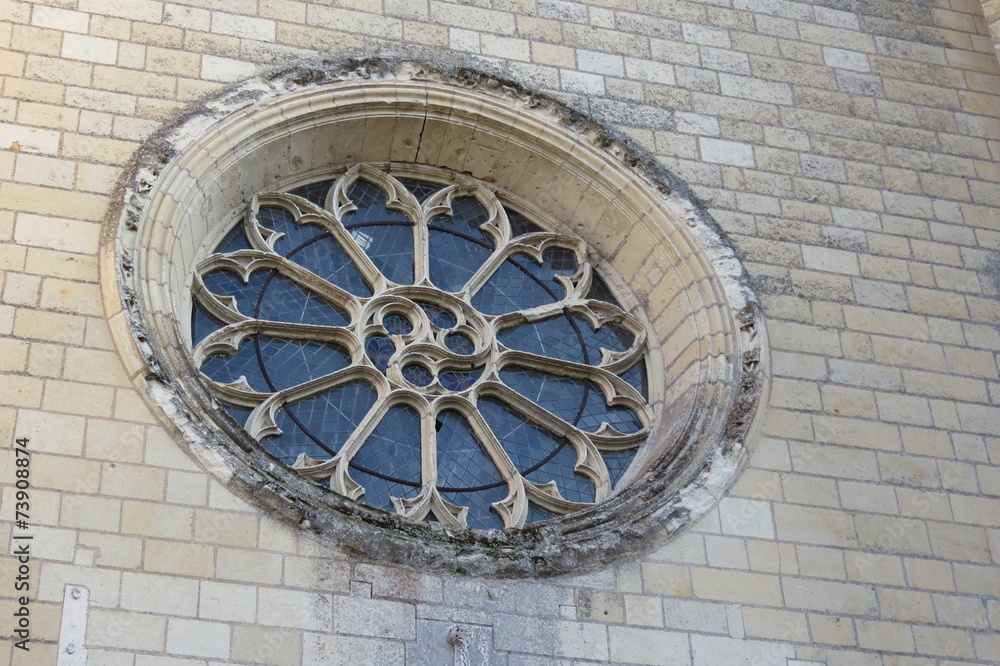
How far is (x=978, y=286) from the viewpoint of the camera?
9633mm

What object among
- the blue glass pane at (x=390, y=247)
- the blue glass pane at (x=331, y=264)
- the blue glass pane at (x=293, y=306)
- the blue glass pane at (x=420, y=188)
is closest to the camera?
the blue glass pane at (x=293, y=306)

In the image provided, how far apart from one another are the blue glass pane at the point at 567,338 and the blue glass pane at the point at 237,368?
1.43 m

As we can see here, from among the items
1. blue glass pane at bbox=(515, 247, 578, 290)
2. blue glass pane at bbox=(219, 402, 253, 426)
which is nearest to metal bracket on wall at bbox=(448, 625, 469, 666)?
blue glass pane at bbox=(219, 402, 253, 426)

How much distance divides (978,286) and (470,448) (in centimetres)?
322

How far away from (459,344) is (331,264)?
92cm

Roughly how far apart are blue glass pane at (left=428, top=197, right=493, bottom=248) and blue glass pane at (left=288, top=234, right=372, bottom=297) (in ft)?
2.05

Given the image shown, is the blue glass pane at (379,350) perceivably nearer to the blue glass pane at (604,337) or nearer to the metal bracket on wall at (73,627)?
the blue glass pane at (604,337)

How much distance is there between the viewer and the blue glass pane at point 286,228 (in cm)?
948

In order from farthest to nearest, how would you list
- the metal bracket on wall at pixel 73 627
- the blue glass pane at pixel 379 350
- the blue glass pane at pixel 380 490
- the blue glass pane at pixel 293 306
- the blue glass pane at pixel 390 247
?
1. the blue glass pane at pixel 390 247
2. the blue glass pane at pixel 293 306
3. the blue glass pane at pixel 379 350
4. the blue glass pane at pixel 380 490
5. the metal bracket on wall at pixel 73 627

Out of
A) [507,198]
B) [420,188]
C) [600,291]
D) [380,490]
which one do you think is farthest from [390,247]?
[380,490]

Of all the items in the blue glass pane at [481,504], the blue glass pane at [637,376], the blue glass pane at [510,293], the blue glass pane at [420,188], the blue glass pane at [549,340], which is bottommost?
the blue glass pane at [481,504]

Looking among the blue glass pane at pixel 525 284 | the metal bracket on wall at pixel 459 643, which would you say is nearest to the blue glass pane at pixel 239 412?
the blue glass pane at pixel 525 284

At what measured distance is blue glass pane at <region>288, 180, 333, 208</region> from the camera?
9734 mm

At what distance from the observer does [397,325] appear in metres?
9.24
